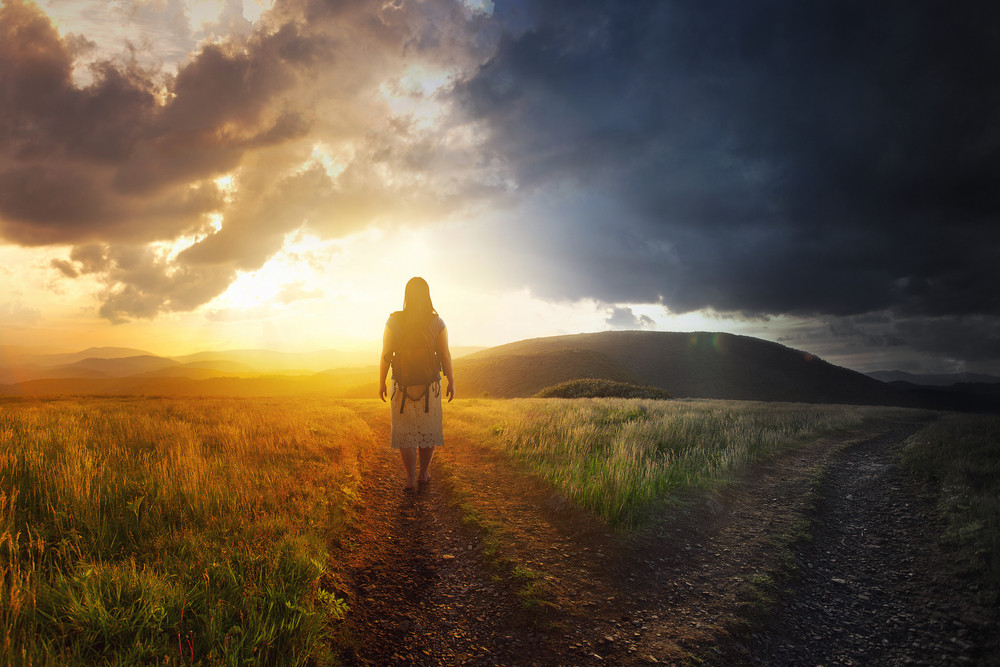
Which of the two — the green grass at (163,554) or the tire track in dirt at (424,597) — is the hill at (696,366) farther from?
the tire track in dirt at (424,597)

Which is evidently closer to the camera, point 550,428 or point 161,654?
point 161,654

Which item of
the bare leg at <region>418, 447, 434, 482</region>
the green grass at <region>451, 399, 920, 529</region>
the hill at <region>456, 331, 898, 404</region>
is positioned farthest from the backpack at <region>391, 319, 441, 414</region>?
the hill at <region>456, 331, 898, 404</region>

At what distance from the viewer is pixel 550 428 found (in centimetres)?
1159

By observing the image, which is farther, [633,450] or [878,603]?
[633,450]

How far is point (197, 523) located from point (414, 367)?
3453mm

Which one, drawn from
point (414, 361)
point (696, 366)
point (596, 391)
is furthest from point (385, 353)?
point (696, 366)

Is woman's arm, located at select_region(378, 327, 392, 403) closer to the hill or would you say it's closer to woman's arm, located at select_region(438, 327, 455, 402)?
woman's arm, located at select_region(438, 327, 455, 402)

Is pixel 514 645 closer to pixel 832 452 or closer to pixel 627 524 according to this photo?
pixel 627 524

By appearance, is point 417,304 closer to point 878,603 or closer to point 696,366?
point 878,603

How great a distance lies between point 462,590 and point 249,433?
732cm

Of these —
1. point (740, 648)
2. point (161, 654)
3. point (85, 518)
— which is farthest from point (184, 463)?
point (740, 648)

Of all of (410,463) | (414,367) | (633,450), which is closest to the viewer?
(414,367)

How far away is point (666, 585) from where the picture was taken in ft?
14.4

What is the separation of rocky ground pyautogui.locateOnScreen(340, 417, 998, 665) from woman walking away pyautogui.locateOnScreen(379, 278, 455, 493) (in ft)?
3.16
